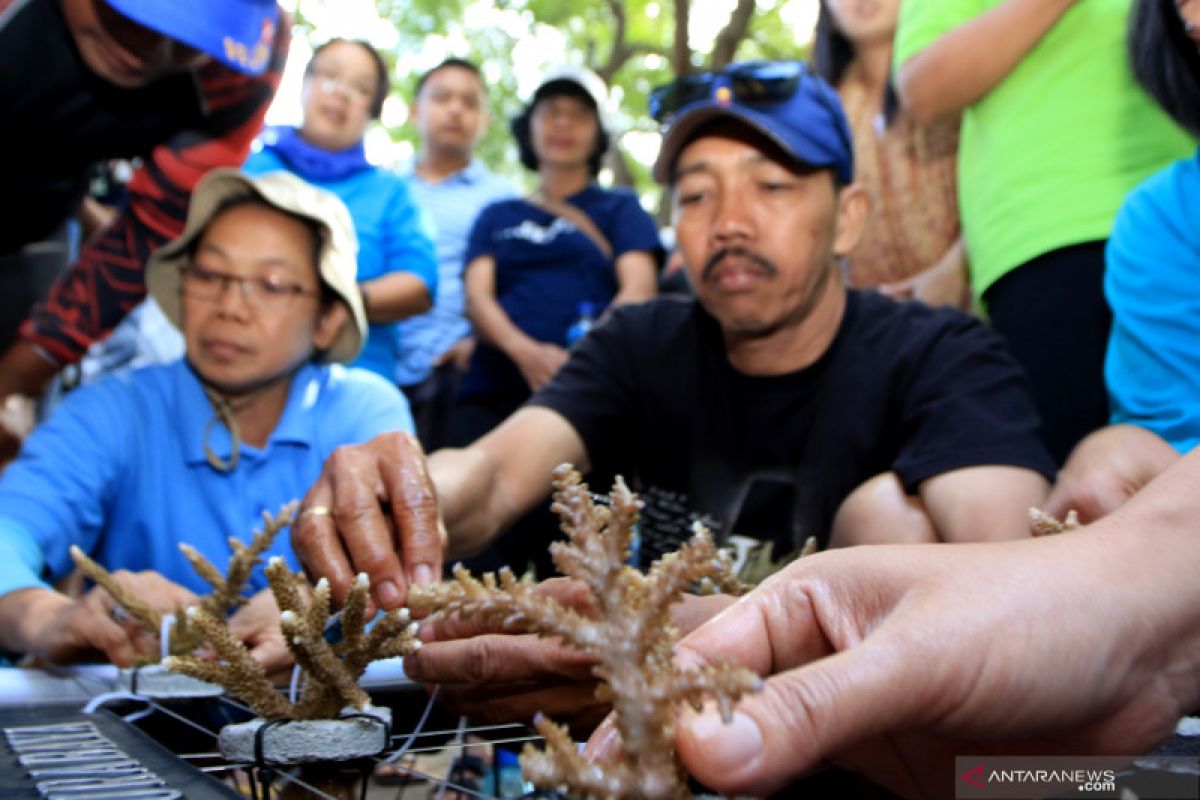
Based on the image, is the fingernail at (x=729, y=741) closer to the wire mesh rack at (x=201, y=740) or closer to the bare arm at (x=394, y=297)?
the wire mesh rack at (x=201, y=740)

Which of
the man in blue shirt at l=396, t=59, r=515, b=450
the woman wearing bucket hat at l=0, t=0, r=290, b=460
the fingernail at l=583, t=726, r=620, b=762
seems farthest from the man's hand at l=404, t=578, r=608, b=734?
the man in blue shirt at l=396, t=59, r=515, b=450

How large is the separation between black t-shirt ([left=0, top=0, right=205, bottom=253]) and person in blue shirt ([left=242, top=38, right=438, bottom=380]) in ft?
2.31

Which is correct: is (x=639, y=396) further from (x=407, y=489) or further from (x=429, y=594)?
(x=429, y=594)

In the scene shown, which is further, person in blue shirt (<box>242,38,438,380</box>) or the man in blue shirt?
the man in blue shirt

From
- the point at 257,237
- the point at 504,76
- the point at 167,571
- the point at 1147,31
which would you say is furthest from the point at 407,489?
the point at 504,76

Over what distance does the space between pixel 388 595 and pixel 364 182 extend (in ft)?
9.28

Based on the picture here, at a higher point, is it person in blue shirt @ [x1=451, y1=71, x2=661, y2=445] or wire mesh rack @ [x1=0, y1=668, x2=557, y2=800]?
person in blue shirt @ [x1=451, y1=71, x2=661, y2=445]

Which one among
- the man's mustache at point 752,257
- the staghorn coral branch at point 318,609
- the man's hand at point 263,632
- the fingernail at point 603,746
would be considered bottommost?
the man's hand at point 263,632

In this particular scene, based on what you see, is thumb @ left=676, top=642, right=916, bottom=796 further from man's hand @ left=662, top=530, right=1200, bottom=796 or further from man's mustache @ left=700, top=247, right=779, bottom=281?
man's mustache @ left=700, top=247, right=779, bottom=281

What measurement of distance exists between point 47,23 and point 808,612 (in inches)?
110

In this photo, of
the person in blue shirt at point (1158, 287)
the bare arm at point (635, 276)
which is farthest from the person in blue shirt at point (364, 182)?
the person in blue shirt at point (1158, 287)

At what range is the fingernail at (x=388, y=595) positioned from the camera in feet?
5.13

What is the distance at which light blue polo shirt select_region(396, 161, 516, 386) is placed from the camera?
171 inches

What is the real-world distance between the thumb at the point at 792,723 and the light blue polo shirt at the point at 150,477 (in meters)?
2.03
